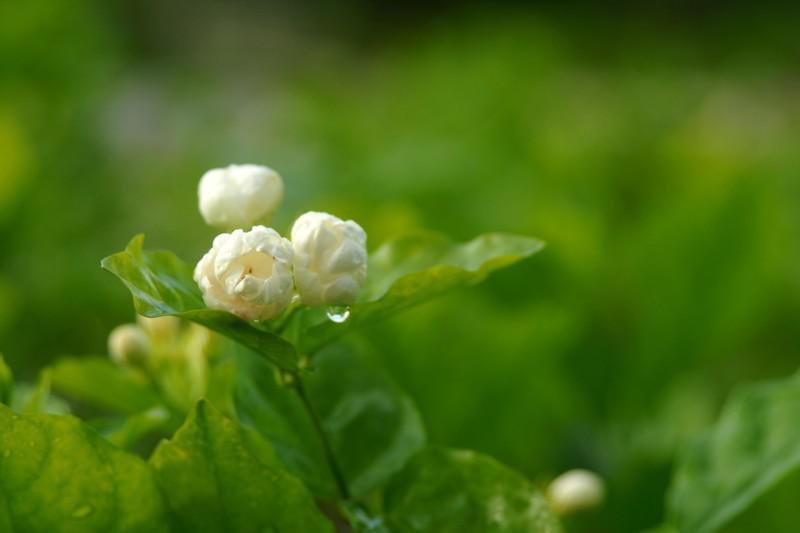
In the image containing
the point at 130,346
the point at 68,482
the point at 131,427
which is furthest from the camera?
the point at 130,346

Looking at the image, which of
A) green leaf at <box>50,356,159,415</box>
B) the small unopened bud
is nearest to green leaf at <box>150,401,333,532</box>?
the small unopened bud

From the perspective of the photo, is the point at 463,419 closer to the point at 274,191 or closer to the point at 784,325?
the point at 274,191

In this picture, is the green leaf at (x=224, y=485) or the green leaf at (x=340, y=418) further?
the green leaf at (x=340, y=418)

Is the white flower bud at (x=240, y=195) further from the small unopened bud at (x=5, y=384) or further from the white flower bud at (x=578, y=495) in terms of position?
the white flower bud at (x=578, y=495)

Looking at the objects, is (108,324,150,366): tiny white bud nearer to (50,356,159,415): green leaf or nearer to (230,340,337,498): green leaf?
(50,356,159,415): green leaf

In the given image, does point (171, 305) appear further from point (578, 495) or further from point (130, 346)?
point (578, 495)

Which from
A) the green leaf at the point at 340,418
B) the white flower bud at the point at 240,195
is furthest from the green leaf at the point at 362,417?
the white flower bud at the point at 240,195

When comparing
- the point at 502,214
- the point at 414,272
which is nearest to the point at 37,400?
the point at 414,272
